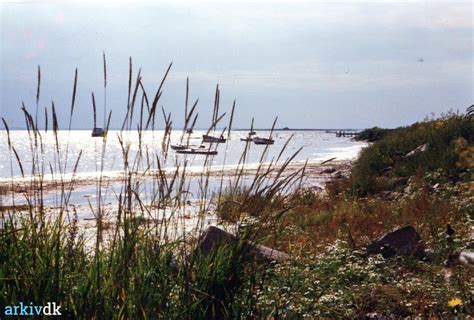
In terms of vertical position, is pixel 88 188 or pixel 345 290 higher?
pixel 345 290

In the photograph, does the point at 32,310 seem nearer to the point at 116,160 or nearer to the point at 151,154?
the point at 151,154

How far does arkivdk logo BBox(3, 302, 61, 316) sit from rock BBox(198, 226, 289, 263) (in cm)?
101

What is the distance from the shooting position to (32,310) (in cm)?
342

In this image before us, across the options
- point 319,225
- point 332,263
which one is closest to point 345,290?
point 332,263

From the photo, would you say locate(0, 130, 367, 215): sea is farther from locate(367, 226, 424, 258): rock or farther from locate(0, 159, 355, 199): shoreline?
locate(367, 226, 424, 258): rock

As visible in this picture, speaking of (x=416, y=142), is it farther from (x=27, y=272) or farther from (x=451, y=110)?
(x=27, y=272)

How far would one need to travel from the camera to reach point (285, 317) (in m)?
4.27

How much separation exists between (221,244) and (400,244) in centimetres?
416

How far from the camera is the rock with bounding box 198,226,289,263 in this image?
412 cm

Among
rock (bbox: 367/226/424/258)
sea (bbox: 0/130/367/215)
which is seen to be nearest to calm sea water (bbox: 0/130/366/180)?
sea (bbox: 0/130/367/215)

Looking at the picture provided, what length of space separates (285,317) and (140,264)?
47.2 inches

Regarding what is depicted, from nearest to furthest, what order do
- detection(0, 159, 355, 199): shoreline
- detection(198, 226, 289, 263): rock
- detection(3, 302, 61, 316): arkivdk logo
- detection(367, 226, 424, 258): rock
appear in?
detection(3, 302, 61, 316): arkivdk logo, detection(198, 226, 289, 263): rock, detection(0, 159, 355, 199): shoreline, detection(367, 226, 424, 258): rock

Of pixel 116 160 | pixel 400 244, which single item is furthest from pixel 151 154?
pixel 116 160

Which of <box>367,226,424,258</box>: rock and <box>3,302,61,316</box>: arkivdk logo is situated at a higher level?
<box>3,302,61,316</box>: arkivdk logo
